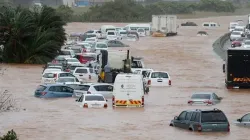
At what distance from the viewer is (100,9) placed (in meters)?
Result: 149

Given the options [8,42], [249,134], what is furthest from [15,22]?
[249,134]

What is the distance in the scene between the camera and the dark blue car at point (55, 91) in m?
50.3

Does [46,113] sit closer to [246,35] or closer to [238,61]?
[238,61]

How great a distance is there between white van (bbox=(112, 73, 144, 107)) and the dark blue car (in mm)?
5533

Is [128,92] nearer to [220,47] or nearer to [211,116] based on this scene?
[211,116]

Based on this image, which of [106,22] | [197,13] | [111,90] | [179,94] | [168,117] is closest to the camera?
[168,117]

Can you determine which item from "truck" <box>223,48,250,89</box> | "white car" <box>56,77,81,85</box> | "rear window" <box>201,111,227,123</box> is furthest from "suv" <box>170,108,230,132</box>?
"white car" <box>56,77,81,85</box>

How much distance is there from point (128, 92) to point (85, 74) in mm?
16643

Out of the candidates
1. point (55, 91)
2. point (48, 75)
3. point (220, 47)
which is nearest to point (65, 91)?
point (55, 91)

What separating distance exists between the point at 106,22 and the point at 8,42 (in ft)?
241

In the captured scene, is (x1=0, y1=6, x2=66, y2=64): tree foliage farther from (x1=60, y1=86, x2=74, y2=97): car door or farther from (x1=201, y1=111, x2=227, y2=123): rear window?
(x1=201, y1=111, x2=227, y2=123): rear window

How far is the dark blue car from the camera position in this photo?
165 feet

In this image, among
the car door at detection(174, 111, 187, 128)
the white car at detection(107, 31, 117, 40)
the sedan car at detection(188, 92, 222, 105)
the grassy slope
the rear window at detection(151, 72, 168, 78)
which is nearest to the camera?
the car door at detection(174, 111, 187, 128)

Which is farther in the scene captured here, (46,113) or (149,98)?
(149,98)
